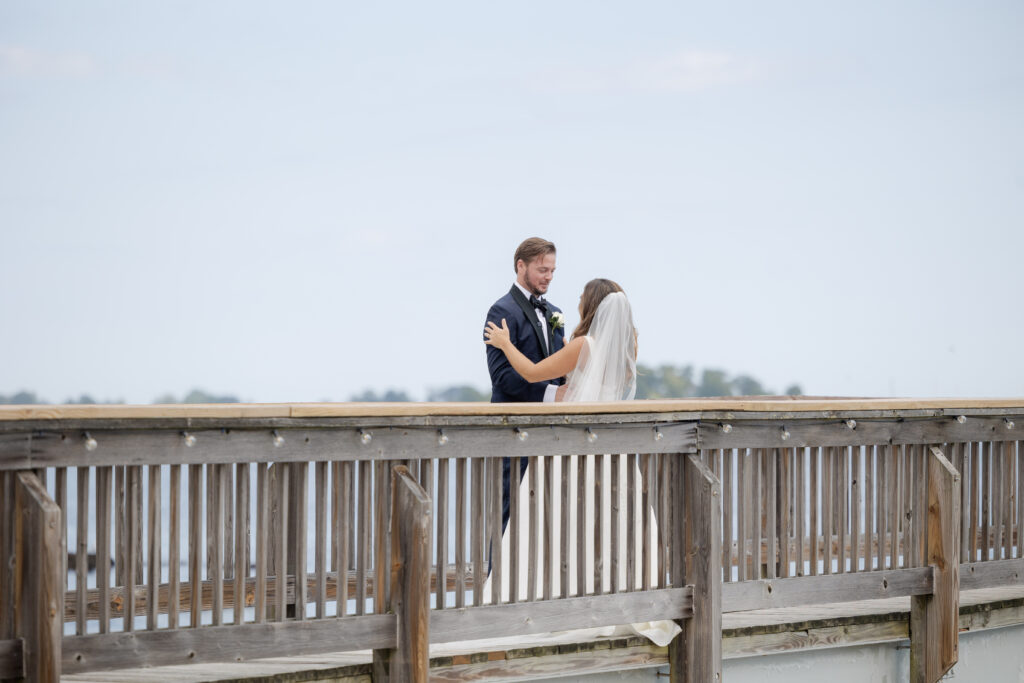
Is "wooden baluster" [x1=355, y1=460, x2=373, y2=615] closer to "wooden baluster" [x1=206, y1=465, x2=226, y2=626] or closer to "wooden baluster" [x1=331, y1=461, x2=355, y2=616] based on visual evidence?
"wooden baluster" [x1=331, y1=461, x2=355, y2=616]

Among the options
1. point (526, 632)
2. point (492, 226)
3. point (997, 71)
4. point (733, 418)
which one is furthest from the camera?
point (492, 226)

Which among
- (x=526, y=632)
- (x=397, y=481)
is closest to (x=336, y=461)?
(x=397, y=481)

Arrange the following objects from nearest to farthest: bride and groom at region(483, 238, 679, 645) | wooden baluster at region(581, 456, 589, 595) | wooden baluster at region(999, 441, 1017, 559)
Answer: wooden baluster at region(581, 456, 589, 595), bride and groom at region(483, 238, 679, 645), wooden baluster at region(999, 441, 1017, 559)

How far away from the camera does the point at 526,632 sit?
5566 mm

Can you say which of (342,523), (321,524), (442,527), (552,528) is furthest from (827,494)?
(321,524)

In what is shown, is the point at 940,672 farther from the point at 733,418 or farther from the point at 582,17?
the point at 582,17

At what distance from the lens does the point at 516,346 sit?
22.8 ft

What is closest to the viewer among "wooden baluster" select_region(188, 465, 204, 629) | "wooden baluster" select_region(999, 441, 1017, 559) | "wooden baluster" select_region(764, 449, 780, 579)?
"wooden baluster" select_region(188, 465, 204, 629)

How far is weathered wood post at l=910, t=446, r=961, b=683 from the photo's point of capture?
22.3 ft

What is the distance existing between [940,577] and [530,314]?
2.66m

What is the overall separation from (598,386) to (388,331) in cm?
9279

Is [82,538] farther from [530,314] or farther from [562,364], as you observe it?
[530,314]

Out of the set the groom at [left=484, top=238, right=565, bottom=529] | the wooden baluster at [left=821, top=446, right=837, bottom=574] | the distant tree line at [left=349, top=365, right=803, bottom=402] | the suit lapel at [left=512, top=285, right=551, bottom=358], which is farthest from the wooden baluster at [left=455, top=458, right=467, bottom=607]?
the distant tree line at [left=349, top=365, right=803, bottom=402]

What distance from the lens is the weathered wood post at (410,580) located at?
5117mm
